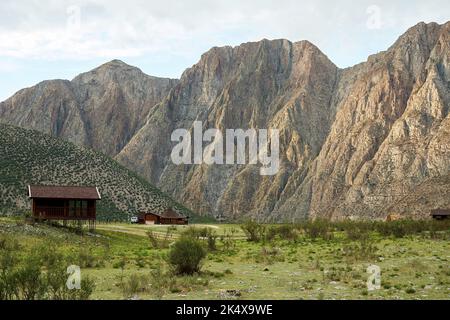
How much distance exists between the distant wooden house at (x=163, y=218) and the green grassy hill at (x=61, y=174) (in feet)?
10.8

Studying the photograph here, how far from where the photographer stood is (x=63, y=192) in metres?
54.7

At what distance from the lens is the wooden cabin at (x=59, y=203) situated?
2095 inches

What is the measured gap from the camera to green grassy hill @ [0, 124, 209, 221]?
77.6m

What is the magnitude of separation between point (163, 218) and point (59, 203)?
3930 centimetres

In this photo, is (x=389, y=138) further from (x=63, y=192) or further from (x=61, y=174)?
(x=63, y=192)

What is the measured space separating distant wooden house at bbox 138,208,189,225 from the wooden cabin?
30.3 m

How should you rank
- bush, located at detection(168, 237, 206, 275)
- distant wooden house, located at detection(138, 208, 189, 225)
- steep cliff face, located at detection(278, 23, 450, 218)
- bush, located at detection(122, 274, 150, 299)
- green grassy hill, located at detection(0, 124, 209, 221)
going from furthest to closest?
steep cliff face, located at detection(278, 23, 450, 218), distant wooden house, located at detection(138, 208, 189, 225), green grassy hill, located at detection(0, 124, 209, 221), bush, located at detection(168, 237, 206, 275), bush, located at detection(122, 274, 150, 299)

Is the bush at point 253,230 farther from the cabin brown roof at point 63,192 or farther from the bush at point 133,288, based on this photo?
the bush at point 133,288

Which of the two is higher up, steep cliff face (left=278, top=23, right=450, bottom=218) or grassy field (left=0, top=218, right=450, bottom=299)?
steep cliff face (left=278, top=23, right=450, bottom=218)

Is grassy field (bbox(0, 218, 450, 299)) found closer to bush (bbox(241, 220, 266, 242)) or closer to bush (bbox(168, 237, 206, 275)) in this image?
bush (bbox(168, 237, 206, 275))

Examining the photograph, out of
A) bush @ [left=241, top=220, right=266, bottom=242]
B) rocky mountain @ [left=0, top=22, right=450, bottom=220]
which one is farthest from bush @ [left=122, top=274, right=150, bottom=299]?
rocky mountain @ [left=0, top=22, right=450, bottom=220]

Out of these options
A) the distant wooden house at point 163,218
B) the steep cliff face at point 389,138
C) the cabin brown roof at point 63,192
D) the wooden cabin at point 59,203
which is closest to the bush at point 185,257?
the wooden cabin at point 59,203

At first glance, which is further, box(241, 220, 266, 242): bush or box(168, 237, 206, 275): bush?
box(241, 220, 266, 242): bush
